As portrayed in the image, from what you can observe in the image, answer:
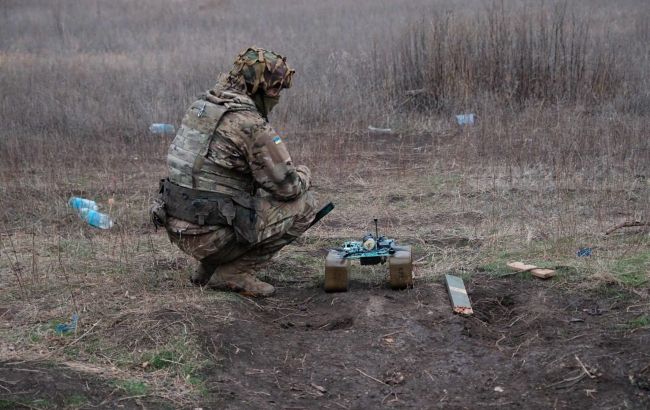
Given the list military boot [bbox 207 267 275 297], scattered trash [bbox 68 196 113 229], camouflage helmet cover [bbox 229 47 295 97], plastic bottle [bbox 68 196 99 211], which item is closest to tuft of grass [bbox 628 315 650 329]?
military boot [bbox 207 267 275 297]

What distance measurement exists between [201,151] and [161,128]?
18.7 ft

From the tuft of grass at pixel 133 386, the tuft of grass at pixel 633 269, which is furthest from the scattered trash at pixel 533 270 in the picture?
the tuft of grass at pixel 133 386

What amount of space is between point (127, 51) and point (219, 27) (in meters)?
2.71

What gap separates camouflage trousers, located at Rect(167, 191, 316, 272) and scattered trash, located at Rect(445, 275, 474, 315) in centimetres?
97

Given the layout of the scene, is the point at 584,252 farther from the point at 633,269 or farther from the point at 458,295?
the point at 458,295

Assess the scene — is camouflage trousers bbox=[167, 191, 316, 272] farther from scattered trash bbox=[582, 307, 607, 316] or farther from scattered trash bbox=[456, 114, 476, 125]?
scattered trash bbox=[456, 114, 476, 125]

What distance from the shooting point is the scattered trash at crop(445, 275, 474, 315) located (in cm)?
463

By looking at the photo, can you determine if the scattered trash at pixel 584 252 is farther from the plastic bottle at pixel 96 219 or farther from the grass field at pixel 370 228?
the plastic bottle at pixel 96 219

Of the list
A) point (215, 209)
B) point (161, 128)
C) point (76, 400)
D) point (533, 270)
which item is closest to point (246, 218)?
point (215, 209)

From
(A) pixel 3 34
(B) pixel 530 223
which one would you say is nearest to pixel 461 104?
(B) pixel 530 223

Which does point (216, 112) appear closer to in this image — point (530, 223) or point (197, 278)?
point (197, 278)

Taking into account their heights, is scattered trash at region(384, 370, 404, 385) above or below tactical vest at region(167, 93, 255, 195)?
below

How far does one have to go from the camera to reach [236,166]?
15.5 feet

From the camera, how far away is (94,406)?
350 cm
